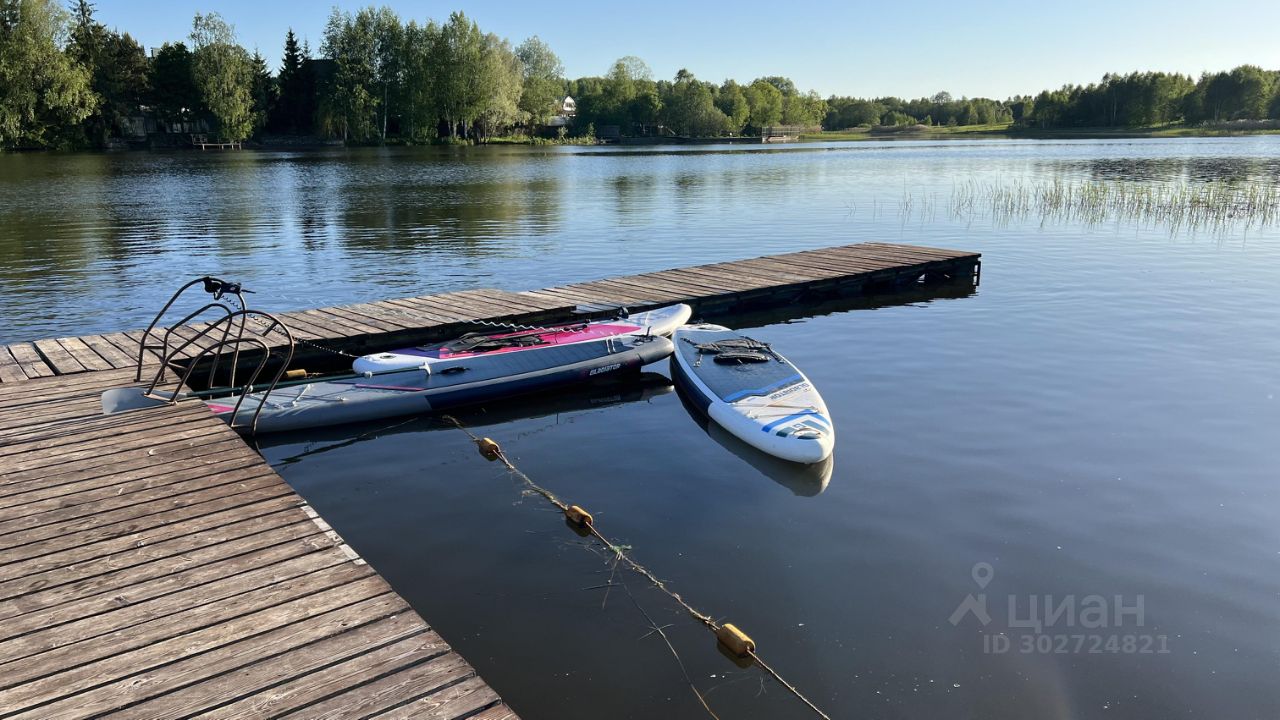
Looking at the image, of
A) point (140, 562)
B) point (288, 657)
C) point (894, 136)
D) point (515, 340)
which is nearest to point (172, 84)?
point (515, 340)

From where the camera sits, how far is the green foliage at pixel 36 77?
64812 millimetres

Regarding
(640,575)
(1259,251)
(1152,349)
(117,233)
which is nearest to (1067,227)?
(1259,251)

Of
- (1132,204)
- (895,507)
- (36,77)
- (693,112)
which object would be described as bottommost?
(895,507)

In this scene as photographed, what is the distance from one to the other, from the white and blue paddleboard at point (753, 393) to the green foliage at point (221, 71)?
274 feet

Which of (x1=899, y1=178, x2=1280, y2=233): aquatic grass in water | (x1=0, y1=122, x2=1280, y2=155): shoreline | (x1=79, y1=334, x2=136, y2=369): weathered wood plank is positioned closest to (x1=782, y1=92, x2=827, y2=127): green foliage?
(x1=0, y1=122, x2=1280, y2=155): shoreline

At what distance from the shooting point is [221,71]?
3164 inches

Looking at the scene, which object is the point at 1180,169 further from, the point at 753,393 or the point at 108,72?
the point at 108,72

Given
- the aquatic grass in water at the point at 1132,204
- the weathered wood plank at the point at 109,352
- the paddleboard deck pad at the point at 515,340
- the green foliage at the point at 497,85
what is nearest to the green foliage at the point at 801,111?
the green foliage at the point at 497,85

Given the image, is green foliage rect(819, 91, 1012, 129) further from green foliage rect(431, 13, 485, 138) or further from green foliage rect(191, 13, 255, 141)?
green foliage rect(191, 13, 255, 141)

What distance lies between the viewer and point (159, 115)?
8838cm

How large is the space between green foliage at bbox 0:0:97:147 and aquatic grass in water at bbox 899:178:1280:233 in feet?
225

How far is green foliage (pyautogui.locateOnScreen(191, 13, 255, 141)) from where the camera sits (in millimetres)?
80000

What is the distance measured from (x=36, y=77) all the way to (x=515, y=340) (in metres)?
75.9

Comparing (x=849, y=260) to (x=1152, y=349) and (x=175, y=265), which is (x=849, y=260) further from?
(x=175, y=265)
